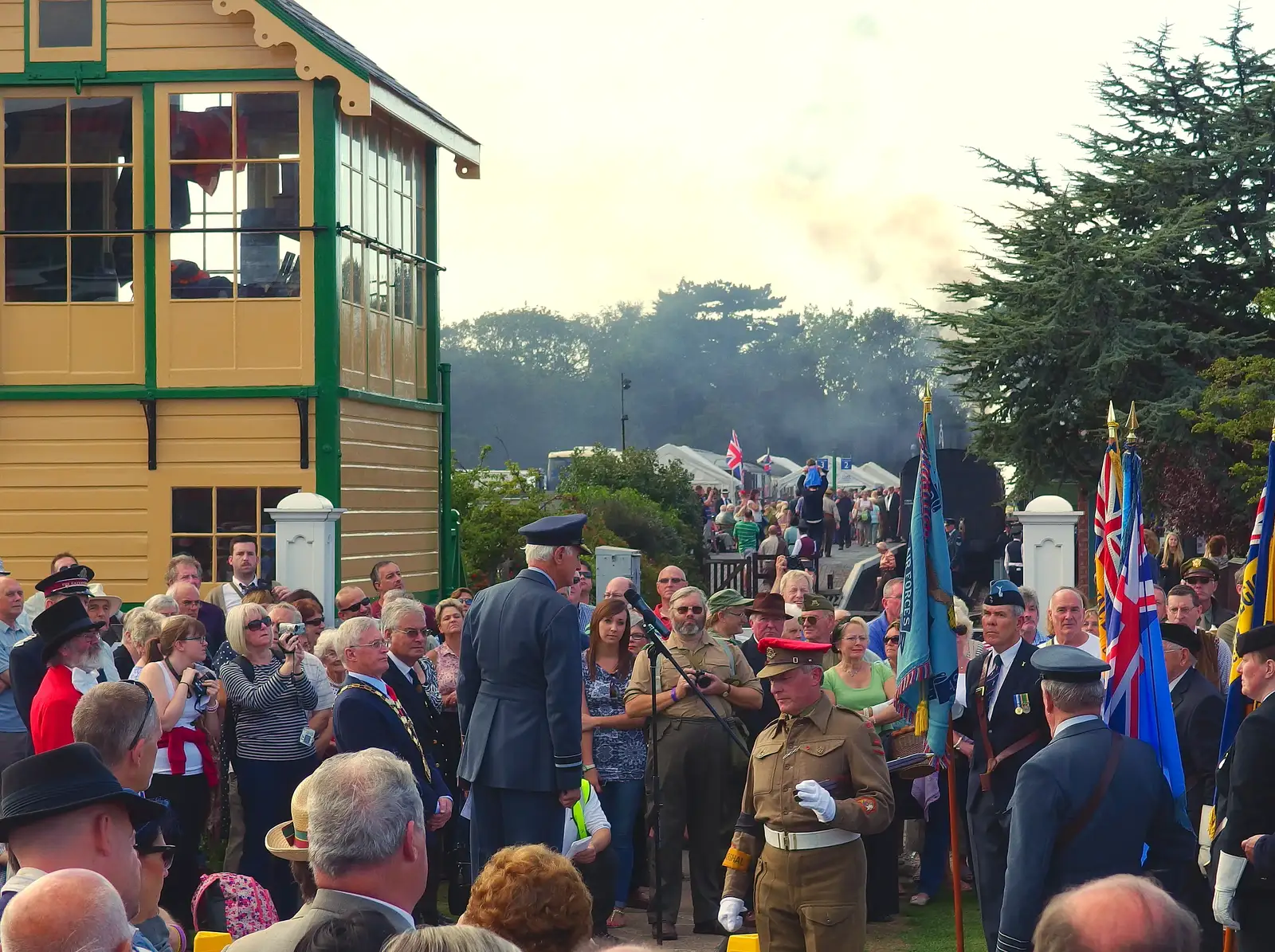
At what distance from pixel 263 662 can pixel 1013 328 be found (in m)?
22.2

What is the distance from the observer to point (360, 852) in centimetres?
396

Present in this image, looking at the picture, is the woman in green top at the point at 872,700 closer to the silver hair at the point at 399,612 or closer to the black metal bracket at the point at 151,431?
the silver hair at the point at 399,612

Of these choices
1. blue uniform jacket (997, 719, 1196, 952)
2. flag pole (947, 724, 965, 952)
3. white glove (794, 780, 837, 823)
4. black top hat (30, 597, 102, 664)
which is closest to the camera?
blue uniform jacket (997, 719, 1196, 952)

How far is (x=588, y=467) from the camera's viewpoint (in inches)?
1321

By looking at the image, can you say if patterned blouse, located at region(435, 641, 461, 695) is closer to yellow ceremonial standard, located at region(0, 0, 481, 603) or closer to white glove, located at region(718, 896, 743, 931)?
white glove, located at region(718, 896, 743, 931)

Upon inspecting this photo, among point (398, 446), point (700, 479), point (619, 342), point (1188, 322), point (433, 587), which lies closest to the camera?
point (398, 446)

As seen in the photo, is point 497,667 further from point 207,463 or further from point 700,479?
point 700,479

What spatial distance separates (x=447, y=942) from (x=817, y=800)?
11.8 ft

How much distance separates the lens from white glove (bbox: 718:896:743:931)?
662 centimetres

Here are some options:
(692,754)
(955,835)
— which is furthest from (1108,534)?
(692,754)

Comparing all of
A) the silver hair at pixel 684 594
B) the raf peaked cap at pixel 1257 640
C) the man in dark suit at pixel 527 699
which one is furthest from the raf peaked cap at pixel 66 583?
the raf peaked cap at pixel 1257 640

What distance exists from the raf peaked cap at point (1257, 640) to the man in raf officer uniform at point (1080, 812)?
3.00 ft

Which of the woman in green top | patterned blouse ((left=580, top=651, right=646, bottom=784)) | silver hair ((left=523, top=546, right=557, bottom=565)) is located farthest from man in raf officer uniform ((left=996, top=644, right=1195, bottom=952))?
patterned blouse ((left=580, top=651, right=646, bottom=784))

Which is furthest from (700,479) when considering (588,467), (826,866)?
(826,866)
